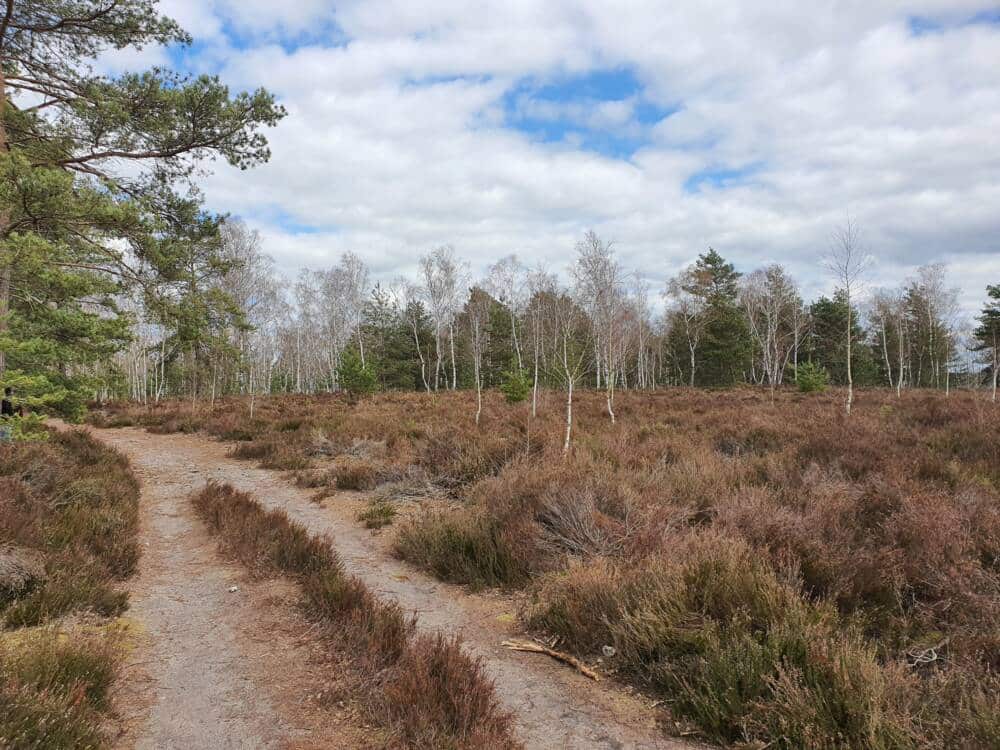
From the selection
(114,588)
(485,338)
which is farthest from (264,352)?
(114,588)

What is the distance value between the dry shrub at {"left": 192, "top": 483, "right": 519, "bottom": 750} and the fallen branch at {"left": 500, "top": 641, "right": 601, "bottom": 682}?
0.63 m

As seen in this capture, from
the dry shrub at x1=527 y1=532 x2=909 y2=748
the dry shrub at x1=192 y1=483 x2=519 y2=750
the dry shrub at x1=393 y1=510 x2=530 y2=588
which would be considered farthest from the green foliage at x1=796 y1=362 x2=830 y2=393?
the dry shrub at x1=192 y1=483 x2=519 y2=750

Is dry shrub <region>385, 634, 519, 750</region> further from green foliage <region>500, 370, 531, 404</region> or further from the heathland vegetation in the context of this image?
green foliage <region>500, 370, 531, 404</region>

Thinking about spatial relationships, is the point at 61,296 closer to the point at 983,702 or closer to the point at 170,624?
the point at 170,624

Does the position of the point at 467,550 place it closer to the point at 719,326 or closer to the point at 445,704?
the point at 445,704

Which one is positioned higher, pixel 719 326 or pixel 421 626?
pixel 719 326

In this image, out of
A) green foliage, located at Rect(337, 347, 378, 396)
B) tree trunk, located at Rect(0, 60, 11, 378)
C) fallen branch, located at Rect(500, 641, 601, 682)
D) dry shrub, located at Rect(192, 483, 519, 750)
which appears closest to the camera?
dry shrub, located at Rect(192, 483, 519, 750)

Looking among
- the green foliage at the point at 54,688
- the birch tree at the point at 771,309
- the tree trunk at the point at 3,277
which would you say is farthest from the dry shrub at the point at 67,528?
the birch tree at the point at 771,309

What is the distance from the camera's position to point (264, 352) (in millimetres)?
39562

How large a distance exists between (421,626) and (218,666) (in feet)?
5.30

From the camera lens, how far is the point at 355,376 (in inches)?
1023

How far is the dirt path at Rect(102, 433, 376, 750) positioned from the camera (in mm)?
2961

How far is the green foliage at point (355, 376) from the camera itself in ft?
85.0

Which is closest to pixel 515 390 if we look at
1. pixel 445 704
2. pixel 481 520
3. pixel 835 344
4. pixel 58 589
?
pixel 481 520
